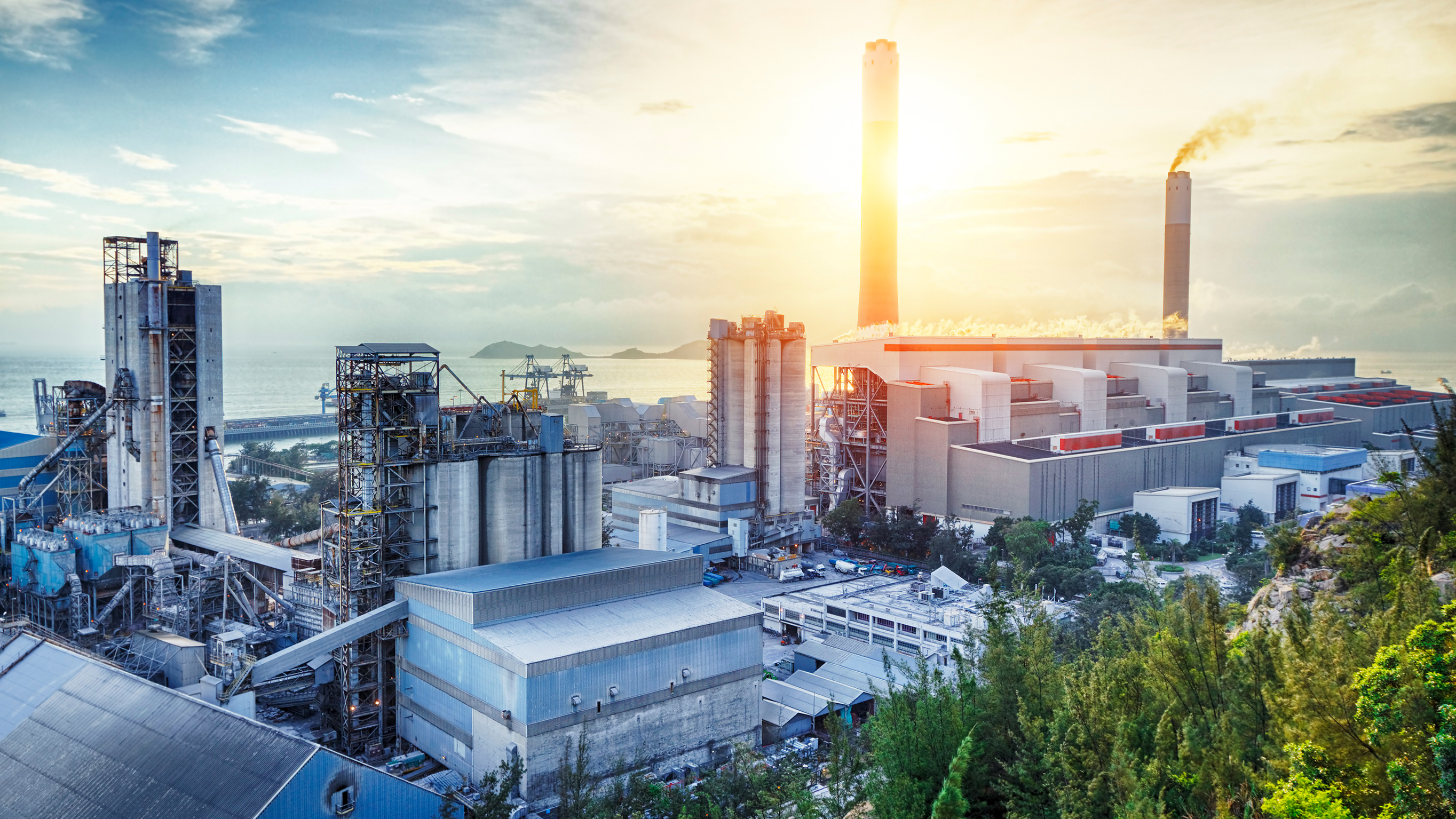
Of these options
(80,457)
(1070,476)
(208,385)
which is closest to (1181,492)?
(1070,476)

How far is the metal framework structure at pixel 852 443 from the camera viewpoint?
5362cm

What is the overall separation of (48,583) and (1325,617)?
32.3 m

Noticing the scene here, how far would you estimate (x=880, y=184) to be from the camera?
2514 inches

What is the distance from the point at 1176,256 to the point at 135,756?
3247 inches

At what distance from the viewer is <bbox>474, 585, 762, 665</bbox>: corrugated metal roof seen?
2042 cm

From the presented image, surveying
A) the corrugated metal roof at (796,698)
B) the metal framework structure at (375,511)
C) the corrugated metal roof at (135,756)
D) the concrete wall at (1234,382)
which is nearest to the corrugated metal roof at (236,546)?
the metal framework structure at (375,511)

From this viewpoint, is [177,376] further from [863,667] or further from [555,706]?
Result: [863,667]

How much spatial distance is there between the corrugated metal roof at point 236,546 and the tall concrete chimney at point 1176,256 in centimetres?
7301

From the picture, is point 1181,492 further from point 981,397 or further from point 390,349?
point 390,349

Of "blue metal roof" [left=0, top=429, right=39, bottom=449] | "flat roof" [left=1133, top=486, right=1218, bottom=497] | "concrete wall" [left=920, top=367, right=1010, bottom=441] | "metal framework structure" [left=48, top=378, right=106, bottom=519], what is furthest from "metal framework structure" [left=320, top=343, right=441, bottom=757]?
"flat roof" [left=1133, top=486, right=1218, bottom=497]

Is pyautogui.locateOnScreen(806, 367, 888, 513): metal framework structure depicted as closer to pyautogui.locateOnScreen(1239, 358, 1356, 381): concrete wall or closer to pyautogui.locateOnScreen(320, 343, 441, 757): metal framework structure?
pyautogui.locateOnScreen(320, 343, 441, 757): metal framework structure

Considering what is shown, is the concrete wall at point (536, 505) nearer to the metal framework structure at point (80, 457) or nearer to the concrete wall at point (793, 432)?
the metal framework structure at point (80, 457)

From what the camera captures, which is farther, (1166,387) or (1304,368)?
(1304,368)

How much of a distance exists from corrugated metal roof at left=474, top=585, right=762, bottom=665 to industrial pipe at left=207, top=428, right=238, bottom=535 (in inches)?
681
